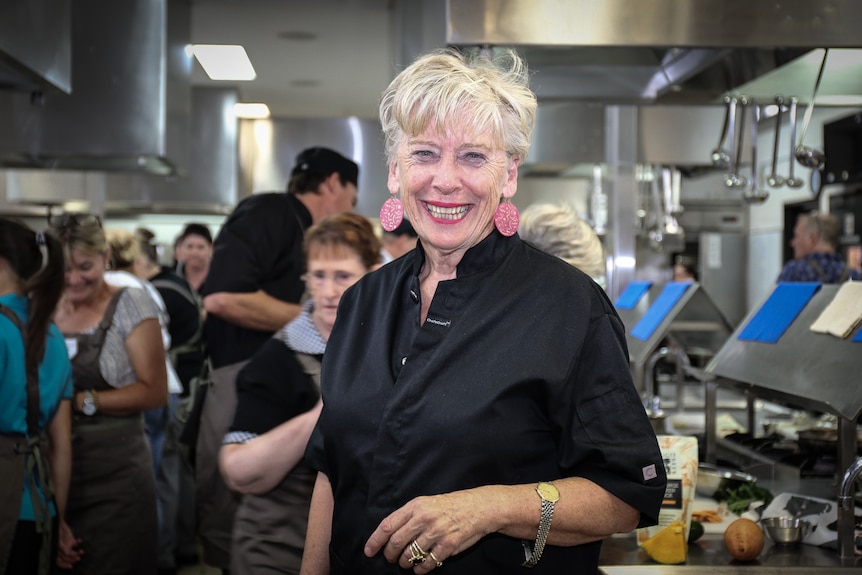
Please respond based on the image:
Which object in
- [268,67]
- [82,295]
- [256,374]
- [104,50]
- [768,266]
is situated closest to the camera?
[256,374]

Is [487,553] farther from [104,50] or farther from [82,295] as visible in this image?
[104,50]

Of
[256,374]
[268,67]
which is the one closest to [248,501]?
[256,374]

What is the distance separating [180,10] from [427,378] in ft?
15.8

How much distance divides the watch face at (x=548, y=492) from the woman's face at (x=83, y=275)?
2.34 metres

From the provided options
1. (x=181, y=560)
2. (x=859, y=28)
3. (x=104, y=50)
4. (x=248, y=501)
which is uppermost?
(x=104, y=50)

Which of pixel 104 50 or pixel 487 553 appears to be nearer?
pixel 487 553

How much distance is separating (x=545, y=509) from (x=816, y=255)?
17.4 ft

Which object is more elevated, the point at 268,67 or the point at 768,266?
the point at 268,67

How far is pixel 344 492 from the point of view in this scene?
1.59 m

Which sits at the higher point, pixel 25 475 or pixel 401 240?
pixel 401 240

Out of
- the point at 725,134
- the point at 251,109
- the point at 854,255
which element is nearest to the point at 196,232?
the point at 251,109

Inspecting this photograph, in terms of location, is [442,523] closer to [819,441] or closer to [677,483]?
[677,483]

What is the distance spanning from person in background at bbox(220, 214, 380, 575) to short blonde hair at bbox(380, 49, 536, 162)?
0.71 metres

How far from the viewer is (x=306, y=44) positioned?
7.09 metres
